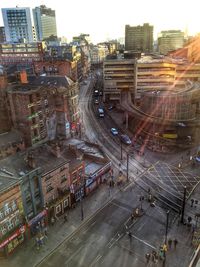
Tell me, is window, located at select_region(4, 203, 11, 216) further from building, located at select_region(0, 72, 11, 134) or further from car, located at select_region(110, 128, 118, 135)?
car, located at select_region(110, 128, 118, 135)

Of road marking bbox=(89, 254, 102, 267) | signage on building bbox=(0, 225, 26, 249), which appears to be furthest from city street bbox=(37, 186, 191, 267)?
signage on building bbox=(0, 225, 26, 249)

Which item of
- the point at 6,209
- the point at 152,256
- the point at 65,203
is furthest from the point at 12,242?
the point at 152,256

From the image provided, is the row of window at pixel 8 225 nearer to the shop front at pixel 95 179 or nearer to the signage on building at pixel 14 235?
the signage on building at pixel 14 235

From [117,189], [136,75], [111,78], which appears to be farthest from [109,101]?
[117,189]

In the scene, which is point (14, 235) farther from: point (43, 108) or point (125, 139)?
point (125, 139)

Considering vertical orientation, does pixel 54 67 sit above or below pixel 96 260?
above

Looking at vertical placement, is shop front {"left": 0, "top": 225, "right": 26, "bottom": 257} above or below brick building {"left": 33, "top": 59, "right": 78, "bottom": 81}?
below

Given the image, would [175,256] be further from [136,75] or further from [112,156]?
[136,75]
